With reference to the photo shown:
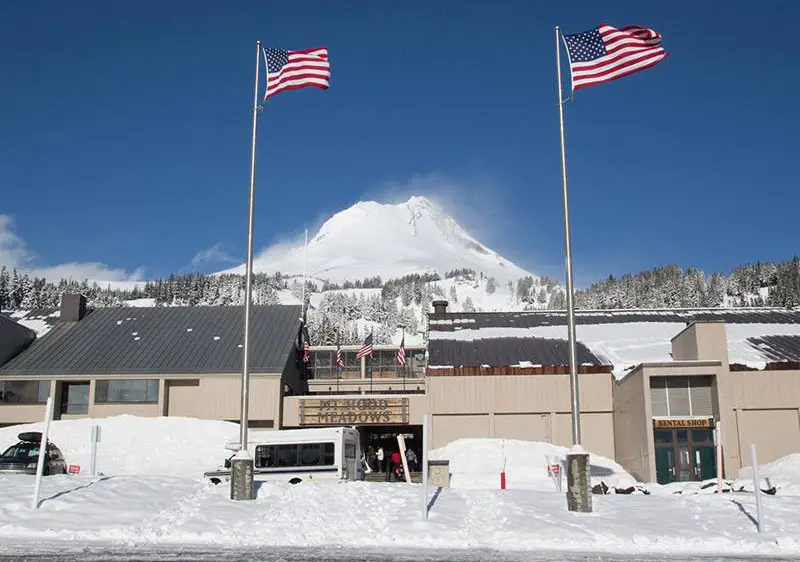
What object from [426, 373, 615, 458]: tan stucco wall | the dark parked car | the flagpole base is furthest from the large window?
[426, 373, 615, 458]: tan stucco wall

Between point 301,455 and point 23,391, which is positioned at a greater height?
point 23,391

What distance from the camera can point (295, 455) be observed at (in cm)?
3028

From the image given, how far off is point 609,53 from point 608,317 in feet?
125

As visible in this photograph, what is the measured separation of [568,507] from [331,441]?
12587 mm

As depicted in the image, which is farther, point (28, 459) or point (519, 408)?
point (519, 408)

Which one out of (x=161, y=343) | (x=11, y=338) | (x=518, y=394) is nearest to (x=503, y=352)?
(x=518, y=394)

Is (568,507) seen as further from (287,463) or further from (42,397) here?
(42,397)

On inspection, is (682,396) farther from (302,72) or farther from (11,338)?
(11,338)

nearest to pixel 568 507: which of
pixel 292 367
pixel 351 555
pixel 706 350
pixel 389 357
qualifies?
pixel 351 555

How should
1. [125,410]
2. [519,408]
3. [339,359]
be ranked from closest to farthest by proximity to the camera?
[519,408], [125,410], [339,359]

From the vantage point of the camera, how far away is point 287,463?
30266mm

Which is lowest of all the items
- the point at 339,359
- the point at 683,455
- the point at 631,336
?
the point at 683,455

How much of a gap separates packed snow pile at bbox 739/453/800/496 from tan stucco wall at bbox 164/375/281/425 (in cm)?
2643

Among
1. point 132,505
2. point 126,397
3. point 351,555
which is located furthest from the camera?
point 126,397
